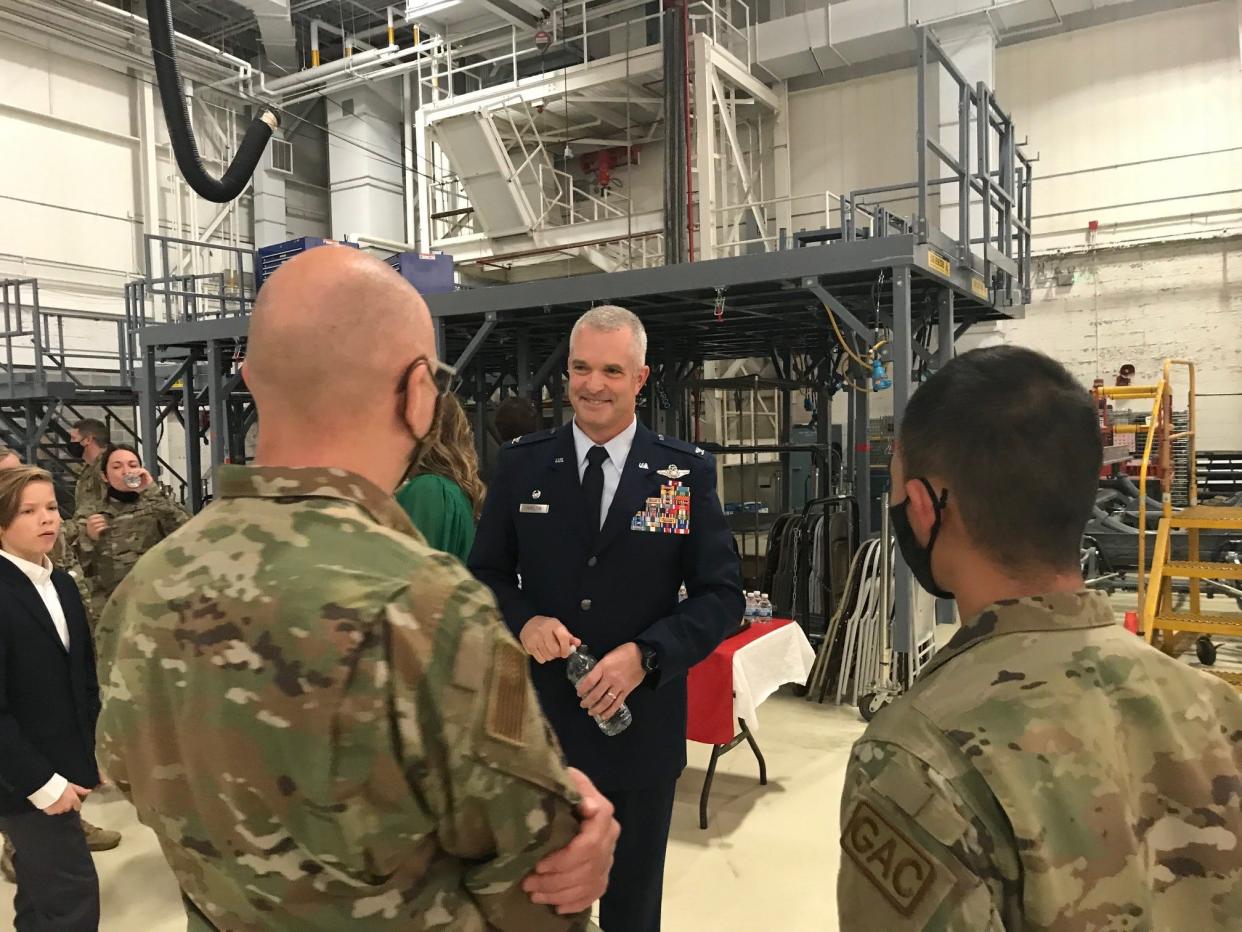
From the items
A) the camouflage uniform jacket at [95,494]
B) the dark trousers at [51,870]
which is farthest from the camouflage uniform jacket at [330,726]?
the camouflage uniform jacket at [95,494]

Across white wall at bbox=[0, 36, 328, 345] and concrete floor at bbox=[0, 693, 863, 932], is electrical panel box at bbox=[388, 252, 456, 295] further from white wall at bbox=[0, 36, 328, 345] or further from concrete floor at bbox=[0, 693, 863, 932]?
white wall at bbox=[0, 36, 328, 345]

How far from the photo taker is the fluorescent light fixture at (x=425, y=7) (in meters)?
12.2

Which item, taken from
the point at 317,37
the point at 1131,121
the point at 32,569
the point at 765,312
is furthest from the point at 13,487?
the point at 317,37

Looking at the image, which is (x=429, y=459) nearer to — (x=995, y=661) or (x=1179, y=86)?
(x=995, y=661)

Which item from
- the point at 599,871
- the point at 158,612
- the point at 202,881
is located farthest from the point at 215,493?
the point at 599,871

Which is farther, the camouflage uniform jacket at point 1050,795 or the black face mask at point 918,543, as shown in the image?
the black face mask at point 918,543

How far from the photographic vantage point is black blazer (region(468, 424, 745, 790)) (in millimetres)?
2199

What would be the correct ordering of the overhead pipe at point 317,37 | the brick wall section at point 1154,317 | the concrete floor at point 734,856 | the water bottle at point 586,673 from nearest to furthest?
the water bottle at point 586,673 < the concrete floor at point 734,856 < the brick wall section at point 1154,317 < the overhead pipe at point 317,37

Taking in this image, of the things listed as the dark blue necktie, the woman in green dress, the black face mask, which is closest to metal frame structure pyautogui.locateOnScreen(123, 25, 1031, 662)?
the dark blue necktie

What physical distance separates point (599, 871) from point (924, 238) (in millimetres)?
4904

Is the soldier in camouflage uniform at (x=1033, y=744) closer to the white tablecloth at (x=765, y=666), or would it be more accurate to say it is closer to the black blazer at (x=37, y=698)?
the black blazer at (x=37, y=698)

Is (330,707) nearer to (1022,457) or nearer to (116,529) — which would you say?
(1022,457)

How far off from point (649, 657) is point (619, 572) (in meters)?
0.25

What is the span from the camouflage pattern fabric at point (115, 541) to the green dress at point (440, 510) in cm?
295
